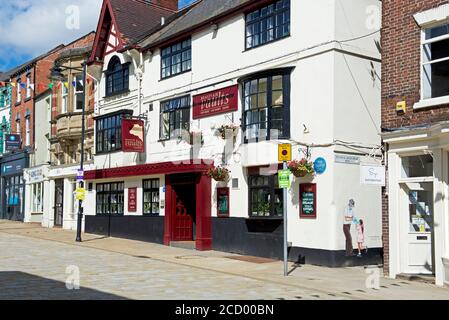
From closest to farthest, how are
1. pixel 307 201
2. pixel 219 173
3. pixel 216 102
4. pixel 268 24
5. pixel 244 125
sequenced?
pixel 307 201, pixel 268 24, pixel 244 125, pixel 219 173, pixel 216 102

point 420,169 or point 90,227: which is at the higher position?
point 420,169

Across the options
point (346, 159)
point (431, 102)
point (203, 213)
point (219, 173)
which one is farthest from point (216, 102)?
point (431, 102)

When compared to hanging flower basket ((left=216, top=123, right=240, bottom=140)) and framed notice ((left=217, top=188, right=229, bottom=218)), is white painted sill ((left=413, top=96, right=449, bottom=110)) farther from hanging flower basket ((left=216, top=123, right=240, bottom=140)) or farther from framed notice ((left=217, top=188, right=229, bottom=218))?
framed notice ((left=217, top=188, right=229, bottom=218))

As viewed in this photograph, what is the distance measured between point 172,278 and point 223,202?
260 inches

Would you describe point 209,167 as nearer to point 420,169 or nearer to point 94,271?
point 94,271

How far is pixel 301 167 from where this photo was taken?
1625cm

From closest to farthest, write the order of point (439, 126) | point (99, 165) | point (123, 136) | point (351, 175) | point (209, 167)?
point (439, 126) → point (351, 175) → point (209, 167) → point (123, 136) → point (99, 165)

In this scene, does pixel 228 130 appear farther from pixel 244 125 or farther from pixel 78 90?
pixel 78 90

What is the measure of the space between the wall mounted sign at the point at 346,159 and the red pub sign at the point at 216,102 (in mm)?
4490

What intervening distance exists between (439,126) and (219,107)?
9059 mm
